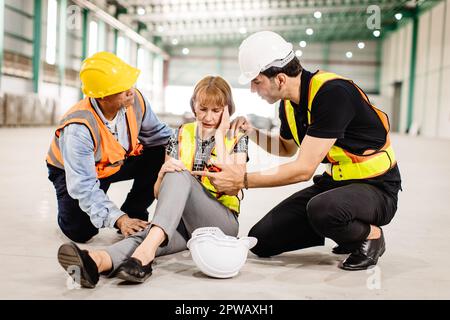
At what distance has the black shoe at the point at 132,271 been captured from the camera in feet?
7.57

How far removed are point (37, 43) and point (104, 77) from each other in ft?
62.7

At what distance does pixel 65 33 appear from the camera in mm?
23141

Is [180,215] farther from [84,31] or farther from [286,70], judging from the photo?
[84,31]

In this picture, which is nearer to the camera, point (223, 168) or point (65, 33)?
point (223, 168)

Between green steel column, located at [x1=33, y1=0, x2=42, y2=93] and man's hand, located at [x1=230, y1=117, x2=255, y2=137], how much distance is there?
19.2 m

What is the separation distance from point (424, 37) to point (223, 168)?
28278mm

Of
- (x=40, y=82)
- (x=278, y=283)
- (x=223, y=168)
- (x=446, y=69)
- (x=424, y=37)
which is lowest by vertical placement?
(x=278, y=283)

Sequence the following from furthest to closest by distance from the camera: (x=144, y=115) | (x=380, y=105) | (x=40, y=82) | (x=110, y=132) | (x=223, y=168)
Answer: (x=380, y=105)
(x=40, y=82)
(x=144, y=115)
(x=110, y=132)
(x=223, y=168)

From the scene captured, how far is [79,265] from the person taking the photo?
2234 millimetres

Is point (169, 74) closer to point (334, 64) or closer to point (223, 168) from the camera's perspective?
point (334, 64)

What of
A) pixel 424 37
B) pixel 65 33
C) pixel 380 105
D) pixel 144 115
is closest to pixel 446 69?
pixel 424 37

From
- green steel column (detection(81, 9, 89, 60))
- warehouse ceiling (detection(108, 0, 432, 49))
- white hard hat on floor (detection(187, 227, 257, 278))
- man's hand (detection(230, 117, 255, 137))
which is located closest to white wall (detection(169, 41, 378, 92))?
warehouse ceiling (detection(108, 0, 432, 49))

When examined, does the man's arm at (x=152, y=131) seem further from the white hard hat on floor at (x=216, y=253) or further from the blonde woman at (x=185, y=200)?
the white hard hat on floor at (x=216, y=253)

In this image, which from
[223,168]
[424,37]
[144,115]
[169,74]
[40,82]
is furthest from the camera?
[169,74]
